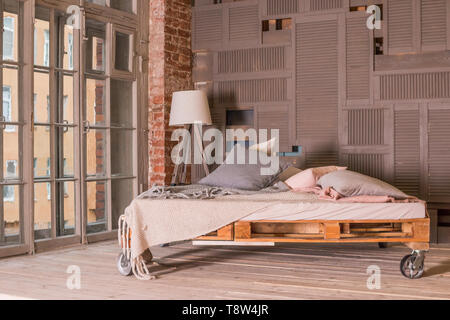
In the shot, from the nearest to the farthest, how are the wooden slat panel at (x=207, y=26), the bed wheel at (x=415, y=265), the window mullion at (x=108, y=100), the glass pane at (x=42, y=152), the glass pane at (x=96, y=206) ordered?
the bed wheel at (x=415, y=265) < the glass pane at (x=42, y=152) < the glass pane at (x=96, y=206) < the window mullion at (x=108, y=100) < the wooden slat panel at (x=207, y=26)

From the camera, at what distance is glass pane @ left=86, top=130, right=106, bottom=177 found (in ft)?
16.3

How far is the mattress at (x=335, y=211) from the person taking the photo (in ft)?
11.5

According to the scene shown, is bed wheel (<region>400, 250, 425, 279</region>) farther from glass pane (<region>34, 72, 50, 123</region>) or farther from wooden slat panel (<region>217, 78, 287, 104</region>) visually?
glass pane (<region>34, 72, 50, 123</region>)

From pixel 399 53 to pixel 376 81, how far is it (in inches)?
12.9

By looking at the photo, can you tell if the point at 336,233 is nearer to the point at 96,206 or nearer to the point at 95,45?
the point at 96,206

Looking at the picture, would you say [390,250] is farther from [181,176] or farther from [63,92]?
[63,92]

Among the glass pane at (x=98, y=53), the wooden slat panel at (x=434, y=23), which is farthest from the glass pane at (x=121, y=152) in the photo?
the wooden slat panel at (x=434, y=23)

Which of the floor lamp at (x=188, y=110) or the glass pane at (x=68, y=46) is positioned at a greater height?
the glass pane at (x=68, y=46)

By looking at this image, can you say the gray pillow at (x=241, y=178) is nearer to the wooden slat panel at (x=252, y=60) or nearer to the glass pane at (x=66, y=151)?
the glass pane at (x=66, y=151)

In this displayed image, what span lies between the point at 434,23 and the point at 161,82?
267 centimetres

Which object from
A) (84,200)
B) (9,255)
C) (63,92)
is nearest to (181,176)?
(84,200)

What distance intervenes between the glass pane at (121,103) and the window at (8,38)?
1.10 meters

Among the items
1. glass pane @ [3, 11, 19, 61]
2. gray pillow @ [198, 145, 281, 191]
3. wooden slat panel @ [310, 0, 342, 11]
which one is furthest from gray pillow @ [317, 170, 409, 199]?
glass pane @ [3, 11, 19, 61]
